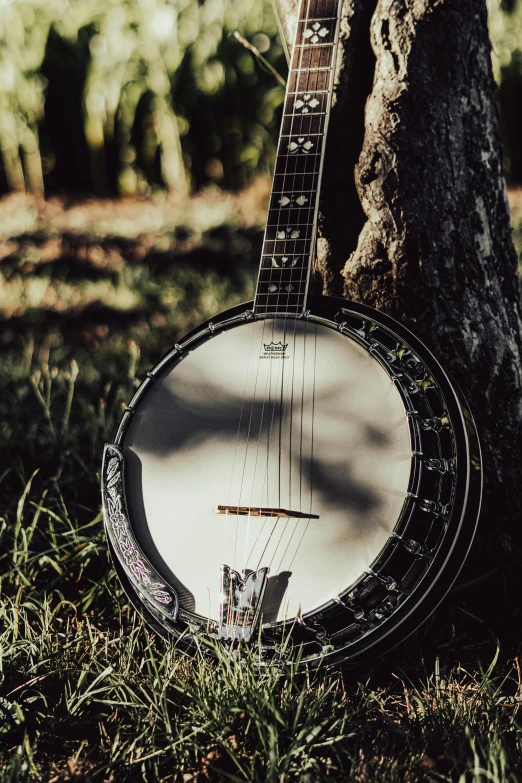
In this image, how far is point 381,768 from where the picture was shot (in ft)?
3.85

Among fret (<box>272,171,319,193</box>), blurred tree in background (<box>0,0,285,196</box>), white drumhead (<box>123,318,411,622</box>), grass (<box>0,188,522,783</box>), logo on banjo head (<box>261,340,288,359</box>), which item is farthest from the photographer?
blurred tree in background (<box>0,0,285,196</box>)

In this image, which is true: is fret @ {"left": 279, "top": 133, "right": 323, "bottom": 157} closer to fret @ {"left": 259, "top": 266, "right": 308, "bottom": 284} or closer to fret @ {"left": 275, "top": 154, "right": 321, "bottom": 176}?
fret @ {"left": 275, "top": 154, "right": 321, "bottom": 176}

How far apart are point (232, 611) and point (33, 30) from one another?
16.9 ft

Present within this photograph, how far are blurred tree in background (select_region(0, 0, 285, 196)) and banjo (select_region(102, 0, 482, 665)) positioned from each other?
379cm

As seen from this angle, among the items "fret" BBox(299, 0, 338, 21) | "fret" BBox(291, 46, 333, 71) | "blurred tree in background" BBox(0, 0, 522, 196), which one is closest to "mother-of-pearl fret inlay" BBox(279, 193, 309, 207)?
"fret" BBox(291, 46, 333, 71)

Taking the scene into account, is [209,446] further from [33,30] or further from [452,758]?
[33,30]

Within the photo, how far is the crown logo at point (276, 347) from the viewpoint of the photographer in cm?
150

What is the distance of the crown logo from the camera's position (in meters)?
1.50

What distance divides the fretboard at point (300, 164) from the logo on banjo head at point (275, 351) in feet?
0.26

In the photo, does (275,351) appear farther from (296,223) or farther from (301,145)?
(301,145)

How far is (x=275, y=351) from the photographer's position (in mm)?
1505

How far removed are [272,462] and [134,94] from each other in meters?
4.44

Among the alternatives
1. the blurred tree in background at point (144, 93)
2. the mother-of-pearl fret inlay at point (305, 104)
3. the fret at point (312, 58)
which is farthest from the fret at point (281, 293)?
the blurred tree in background at point (144, 93)

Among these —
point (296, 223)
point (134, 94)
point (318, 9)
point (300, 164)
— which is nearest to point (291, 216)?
point (296, 223)
